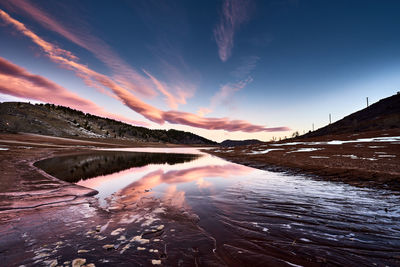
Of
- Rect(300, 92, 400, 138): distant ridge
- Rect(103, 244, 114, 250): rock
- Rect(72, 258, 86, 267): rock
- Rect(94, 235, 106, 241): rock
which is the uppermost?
Rect(300, 92, 400, 138): distant ridge

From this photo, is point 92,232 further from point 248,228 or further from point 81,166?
point 81,166

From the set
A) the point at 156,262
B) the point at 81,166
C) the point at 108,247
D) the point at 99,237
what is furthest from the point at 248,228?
the point at 81,166

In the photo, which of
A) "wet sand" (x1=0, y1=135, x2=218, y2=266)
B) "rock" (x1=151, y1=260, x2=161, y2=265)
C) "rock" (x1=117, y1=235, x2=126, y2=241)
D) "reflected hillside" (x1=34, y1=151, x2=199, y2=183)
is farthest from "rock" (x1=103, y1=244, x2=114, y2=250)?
"reflected hillside" (x1=34, y1=151, x2=199, y2=183)

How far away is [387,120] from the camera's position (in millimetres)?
107438

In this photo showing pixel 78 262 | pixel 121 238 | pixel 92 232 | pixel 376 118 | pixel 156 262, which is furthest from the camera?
pixel 376 118

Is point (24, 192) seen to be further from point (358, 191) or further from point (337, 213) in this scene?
point (358, 191)

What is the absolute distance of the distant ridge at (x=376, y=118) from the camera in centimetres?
10562

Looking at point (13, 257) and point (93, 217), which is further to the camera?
point (93, 217)

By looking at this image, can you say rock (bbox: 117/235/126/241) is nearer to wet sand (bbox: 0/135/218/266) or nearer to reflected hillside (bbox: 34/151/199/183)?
wet sand (bbox: 0/135/218/266)

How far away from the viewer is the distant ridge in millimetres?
105625

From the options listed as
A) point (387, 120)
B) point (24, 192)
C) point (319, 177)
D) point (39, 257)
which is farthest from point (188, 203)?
point (387, 120)

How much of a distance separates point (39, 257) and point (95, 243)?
1429 mm

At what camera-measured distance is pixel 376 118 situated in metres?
120

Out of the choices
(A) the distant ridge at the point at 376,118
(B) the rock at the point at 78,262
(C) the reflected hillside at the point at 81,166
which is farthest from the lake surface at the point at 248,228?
(A) the distant ridge at the point at 376,118
